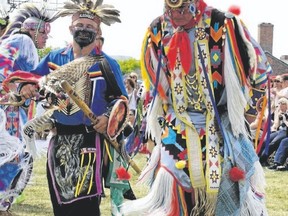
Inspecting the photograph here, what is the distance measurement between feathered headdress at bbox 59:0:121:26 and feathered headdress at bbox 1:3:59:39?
1.88 m

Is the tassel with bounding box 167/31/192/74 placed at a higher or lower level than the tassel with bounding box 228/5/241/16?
lower

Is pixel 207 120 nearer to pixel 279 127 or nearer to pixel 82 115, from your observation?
pixel 82 115

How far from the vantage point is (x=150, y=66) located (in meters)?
4.35

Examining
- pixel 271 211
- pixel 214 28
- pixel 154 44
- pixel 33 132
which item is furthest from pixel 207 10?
pixel 271 211

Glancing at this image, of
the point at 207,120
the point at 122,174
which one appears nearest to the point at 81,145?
the point at 122,174

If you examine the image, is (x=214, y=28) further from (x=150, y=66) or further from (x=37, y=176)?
(x=37, y=176)

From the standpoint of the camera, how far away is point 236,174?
13.2 feet

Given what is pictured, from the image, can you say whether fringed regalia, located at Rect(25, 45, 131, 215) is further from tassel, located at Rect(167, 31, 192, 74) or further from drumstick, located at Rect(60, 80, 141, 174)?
tassel, located at Rect(167, 31, 192, 74)

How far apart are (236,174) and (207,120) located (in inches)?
15.0

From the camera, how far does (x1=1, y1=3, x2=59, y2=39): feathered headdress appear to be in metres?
6.48

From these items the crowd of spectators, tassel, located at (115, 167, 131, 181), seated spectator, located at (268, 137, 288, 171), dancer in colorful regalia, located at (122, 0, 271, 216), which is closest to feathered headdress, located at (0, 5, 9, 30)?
tassel, located at (115, 167, 131, 181)

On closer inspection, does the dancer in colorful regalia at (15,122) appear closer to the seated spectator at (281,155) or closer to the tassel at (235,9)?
the tassel at (235,9)

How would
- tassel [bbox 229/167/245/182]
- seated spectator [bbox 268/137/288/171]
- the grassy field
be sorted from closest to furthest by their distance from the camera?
1. tassel [bbox 229/167/245/182]
2. the grassy field
3. seated spectator [bbox 268/137/288/171]

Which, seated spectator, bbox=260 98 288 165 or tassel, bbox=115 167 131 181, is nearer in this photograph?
tassel, bbox=115 167 131 181
